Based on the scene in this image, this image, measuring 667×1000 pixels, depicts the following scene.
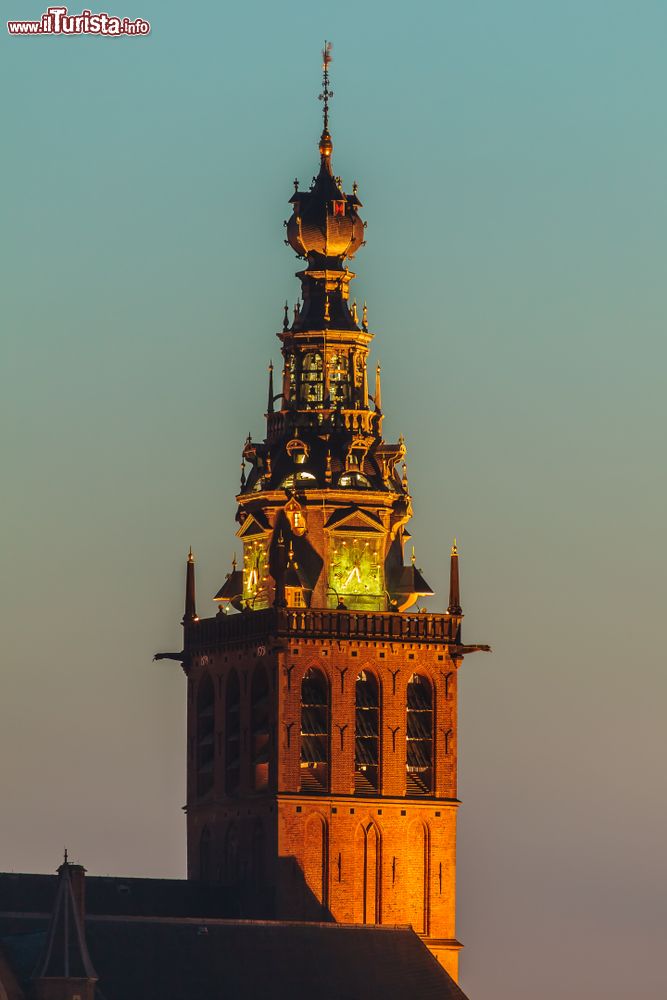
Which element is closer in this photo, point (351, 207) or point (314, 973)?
point (314, 973)

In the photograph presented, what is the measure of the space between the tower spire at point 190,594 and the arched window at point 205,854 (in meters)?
8.43

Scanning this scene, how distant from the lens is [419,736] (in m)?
194

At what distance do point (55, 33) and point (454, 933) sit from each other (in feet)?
140

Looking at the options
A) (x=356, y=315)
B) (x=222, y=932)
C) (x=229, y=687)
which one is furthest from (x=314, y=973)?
(x=356, y=315)

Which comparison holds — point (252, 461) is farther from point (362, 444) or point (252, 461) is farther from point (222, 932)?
point (222, 932)

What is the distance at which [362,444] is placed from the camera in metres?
197

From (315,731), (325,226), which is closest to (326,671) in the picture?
(315,731)

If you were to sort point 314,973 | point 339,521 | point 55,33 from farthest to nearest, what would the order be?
point 339,521
point 314,973
point 55,33

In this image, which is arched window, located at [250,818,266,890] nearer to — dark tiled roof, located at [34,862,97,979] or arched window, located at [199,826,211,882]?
arched window, located at [199,826,211,882]

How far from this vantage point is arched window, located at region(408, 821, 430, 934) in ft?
628

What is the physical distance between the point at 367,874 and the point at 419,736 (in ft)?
20.2

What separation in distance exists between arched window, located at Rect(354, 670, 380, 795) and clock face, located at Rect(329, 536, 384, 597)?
159 inches

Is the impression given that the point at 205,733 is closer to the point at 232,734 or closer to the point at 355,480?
the point at 232,734

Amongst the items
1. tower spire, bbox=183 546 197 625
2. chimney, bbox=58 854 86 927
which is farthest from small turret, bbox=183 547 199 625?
chimney, bbox=58 854 86 927
